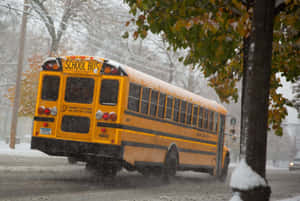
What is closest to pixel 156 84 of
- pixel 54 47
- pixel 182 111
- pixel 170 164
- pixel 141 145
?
pixel 141 145

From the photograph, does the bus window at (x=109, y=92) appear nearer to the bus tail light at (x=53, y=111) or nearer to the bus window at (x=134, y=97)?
the bus window at (x=134, y=97)

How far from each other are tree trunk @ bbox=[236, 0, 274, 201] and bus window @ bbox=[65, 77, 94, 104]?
194 inches

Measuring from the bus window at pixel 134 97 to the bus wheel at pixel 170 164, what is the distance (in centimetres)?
216

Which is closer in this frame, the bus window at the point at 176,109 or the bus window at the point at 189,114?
the bus window at the point at 176,109

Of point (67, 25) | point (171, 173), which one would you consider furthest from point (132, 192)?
point (67, 25)

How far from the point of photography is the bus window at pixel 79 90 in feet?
33.4

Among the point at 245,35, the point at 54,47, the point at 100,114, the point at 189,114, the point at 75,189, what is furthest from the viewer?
the point at 54,47

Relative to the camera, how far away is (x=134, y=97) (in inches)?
408

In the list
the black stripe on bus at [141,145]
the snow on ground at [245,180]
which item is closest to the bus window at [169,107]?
the black stripe on bus at [141,145]

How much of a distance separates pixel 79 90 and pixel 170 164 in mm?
3365

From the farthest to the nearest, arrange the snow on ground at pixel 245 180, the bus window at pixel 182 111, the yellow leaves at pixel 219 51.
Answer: the bus window at pixel 182 111, the yellow leaves at pixel 219 51, the snow on ground at pixel 245 180

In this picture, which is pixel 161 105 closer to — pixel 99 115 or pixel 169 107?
pixel 169 107

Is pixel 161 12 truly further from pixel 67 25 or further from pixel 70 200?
pixel 67 25

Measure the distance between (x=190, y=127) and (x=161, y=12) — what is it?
281 inches
